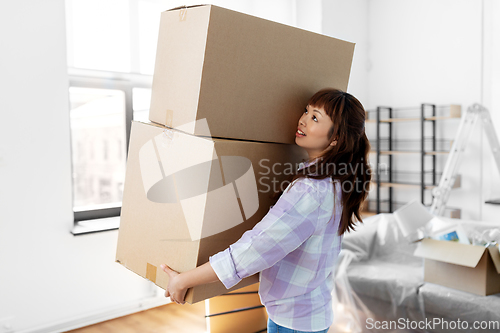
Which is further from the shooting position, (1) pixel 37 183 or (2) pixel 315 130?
(1) pixel 37 183

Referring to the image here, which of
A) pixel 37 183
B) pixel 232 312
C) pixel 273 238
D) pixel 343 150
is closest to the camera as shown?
pixel 273 238

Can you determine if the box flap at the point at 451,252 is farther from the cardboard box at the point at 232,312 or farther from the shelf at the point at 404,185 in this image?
the shelf at the point at 404,185

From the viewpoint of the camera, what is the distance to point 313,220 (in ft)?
2.87

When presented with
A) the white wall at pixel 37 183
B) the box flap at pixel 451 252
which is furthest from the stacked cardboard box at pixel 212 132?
the white wall at pixel 37 183

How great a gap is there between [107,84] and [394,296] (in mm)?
1945

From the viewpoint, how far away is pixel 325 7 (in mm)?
3430

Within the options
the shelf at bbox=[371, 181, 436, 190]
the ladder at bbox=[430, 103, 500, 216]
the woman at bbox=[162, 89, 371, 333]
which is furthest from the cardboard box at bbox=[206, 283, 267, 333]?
the shelf at bbox=[371, 181, 436, 190]

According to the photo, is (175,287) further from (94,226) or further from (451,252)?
(94,226)

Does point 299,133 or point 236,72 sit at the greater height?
point 236,72

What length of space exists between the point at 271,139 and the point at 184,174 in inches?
9.0

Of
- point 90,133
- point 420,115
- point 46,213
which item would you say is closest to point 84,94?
point 90,133

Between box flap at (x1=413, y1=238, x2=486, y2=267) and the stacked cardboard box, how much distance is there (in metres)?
1.07

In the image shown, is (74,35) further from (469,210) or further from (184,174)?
(469,210)

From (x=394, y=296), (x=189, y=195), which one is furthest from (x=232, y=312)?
(x=189, y=195)
